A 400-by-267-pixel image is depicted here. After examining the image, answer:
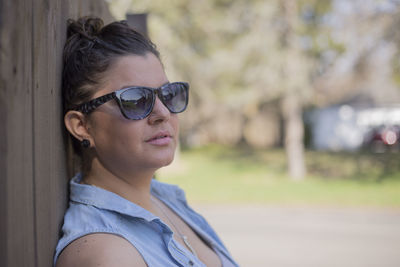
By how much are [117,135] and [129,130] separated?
5 cm

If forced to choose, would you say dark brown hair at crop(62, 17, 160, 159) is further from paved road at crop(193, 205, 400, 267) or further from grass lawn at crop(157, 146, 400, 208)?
grass lawn at crop(157, 146, 400, 208)

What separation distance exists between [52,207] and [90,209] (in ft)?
0.45

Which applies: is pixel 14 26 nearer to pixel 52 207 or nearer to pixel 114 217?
pixel 52 207

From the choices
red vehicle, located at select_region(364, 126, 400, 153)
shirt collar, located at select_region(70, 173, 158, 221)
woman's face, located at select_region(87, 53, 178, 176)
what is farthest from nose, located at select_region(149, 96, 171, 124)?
red vehicle, located at select_region(364, 126, 400, 153)

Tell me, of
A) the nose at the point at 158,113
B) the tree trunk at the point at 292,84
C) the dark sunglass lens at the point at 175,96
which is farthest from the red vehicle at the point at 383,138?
the nose at the point at 158,113

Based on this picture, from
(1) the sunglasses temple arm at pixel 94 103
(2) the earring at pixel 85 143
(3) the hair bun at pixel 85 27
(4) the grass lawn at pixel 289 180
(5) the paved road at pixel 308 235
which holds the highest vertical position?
(3) the hair bun at pixel 85 27

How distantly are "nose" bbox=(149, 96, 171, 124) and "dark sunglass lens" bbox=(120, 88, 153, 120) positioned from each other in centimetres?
3

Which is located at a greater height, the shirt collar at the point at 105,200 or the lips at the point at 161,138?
the lips at the point at 161,138

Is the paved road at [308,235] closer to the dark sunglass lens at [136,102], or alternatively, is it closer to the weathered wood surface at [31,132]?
the dark sunglass lens at [136,102]

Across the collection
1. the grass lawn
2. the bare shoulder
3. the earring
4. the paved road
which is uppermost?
the earring

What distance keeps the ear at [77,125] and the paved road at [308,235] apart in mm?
4572

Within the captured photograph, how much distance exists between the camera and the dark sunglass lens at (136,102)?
1.49m

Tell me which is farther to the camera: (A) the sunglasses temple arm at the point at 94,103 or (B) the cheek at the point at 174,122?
(B) the cheek at the point at 174,122

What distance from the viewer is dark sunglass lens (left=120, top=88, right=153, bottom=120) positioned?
149 centimetres
